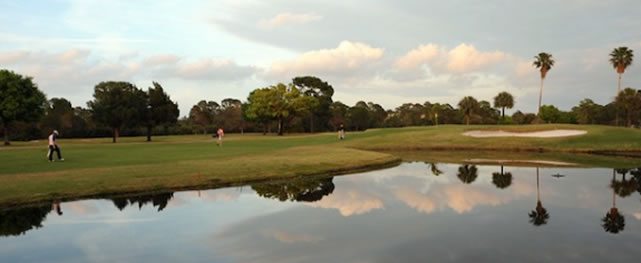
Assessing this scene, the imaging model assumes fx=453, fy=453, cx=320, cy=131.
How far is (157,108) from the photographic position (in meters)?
78.0

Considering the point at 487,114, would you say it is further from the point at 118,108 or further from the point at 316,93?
the point at 118,108

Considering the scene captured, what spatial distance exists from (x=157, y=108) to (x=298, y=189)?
207ft

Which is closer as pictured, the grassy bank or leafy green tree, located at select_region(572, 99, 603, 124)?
the grassy bank

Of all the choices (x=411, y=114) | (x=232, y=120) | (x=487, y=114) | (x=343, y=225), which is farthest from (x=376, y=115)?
(x=343, y=225)

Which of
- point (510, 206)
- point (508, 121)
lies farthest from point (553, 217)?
point (508, 121)

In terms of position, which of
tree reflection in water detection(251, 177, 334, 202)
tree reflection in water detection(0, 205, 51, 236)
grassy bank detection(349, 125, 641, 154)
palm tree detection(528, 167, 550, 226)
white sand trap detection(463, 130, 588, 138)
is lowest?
palm tree detection(528, 167, 550, 226)

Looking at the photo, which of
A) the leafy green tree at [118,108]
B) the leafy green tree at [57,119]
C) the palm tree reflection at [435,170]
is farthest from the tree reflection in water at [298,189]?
the leafy green tree at [57,119]

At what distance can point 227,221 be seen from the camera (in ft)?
48.0

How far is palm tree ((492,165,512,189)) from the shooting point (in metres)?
22.1

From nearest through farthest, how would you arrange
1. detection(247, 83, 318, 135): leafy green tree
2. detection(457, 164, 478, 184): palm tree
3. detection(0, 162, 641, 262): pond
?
detection(0, 162, 641, 262): pond → detection(457, 164, 478, 184): palm tree → detection(247, 83, 318, 135): leafy green tree

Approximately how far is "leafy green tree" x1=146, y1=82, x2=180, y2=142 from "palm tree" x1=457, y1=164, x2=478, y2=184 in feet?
195

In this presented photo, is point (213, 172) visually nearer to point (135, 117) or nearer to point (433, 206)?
point (433, 206)

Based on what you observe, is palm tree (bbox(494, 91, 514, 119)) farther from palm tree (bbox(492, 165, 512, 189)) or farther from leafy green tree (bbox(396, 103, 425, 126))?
palm tree (bbox(492, 165, 512, 189))

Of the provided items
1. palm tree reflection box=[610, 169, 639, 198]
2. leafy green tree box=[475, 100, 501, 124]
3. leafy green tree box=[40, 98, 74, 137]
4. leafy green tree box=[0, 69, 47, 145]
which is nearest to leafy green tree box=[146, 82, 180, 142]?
leafy green tree box=[0, 69, 47, 145]
